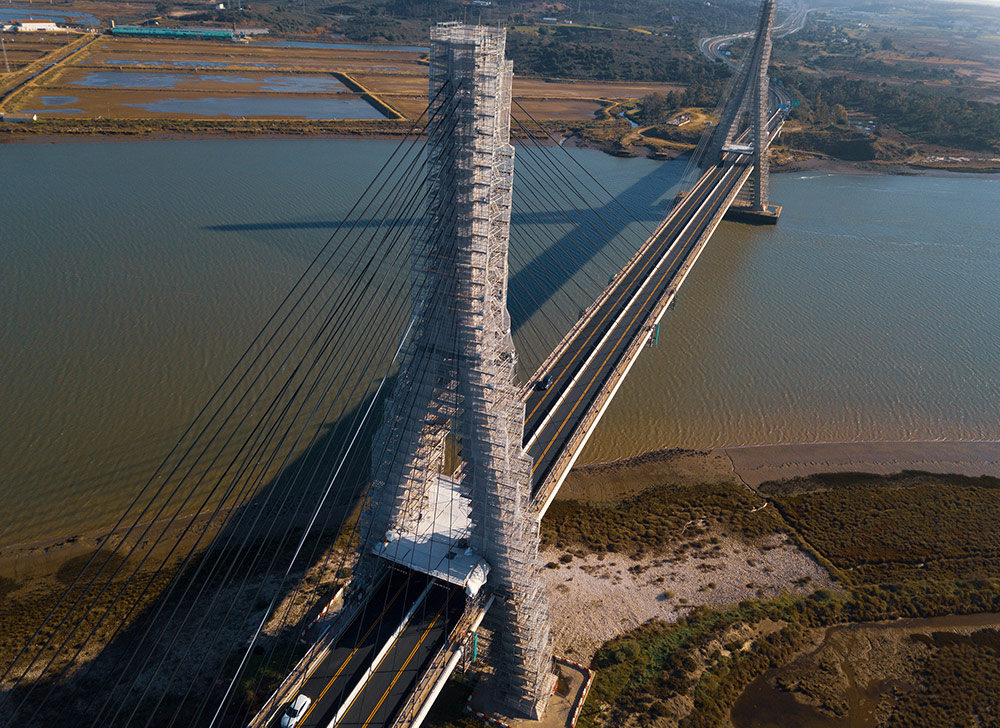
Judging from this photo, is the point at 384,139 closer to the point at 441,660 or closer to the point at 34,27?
the point at 441,660

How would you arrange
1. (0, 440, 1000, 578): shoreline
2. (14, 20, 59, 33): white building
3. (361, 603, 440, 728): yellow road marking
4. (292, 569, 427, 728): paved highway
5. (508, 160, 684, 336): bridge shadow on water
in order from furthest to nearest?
(14, 20, 59, 33): white building
(508, 160, 684, 336): bridge shadow on water
(0, 440, 1000, 578): shoreline
(292, 569, 427, 728): paved highway
(361, 603, 440, 728): yellow road marking

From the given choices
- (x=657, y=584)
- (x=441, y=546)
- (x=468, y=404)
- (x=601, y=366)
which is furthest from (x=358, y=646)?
(x=601, y=366)

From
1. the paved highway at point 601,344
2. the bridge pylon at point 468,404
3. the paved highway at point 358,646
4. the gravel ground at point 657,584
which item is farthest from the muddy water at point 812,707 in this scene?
the paved highway at point 358,646

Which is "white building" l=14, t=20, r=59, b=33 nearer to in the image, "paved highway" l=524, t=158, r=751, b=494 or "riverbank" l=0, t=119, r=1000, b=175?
"riverbank" l=0, t=119, r=1000, b=175

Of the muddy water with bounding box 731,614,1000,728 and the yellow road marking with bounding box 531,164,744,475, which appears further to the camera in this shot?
the yellow road marking with bounding box 531,164,744,475

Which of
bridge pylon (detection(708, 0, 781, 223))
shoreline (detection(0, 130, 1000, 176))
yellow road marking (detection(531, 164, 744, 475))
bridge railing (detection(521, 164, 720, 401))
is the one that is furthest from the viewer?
shoreline (detection(0, 130, 1000, 176))

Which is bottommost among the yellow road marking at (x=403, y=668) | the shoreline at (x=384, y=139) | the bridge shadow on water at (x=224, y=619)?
the bridge shadow on water at (x=224, y=619)

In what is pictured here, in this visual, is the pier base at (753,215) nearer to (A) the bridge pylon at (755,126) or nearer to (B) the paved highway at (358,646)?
(A) the bridge pylon at (755,126)

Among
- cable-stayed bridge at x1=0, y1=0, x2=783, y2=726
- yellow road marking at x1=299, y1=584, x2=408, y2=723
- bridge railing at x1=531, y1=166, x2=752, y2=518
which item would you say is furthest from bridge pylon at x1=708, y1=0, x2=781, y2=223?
yellow road marking at x1=299, y1=584, x2=408, y2=723
